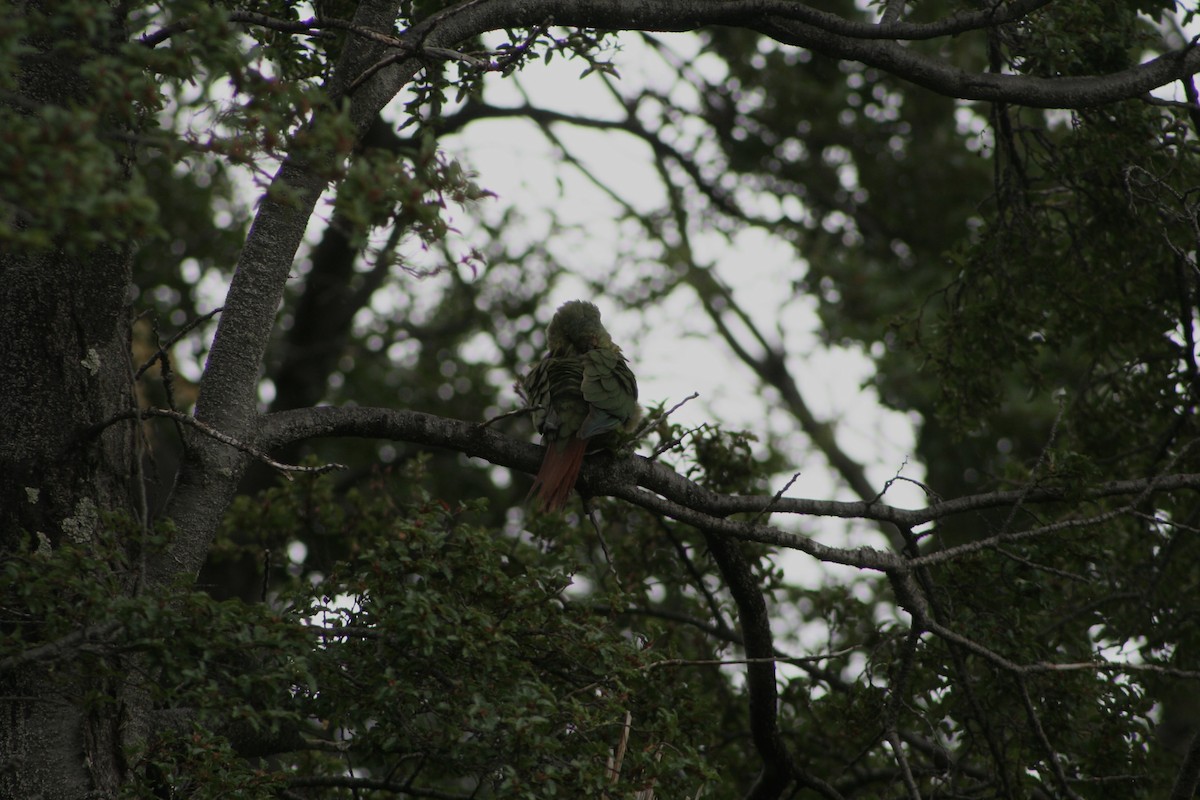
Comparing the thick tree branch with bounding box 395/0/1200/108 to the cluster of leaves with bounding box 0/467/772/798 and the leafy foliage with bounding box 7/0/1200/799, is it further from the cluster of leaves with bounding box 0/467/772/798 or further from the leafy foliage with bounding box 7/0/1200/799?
the cluster of leaves with bounding box 0/467/772/798

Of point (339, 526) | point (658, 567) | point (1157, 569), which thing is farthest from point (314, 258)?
point (1157, 569)

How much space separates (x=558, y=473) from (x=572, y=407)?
302mm

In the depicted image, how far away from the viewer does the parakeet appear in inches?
166

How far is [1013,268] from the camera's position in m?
5.76

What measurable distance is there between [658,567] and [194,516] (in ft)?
9.45

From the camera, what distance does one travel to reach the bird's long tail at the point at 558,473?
4160mm

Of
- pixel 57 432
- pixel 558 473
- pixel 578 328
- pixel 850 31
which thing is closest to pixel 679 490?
pixel 558 473

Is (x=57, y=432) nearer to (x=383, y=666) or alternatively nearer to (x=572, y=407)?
(x=383, y=666)

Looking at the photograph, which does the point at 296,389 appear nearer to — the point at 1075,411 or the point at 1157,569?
the point at 1075,411

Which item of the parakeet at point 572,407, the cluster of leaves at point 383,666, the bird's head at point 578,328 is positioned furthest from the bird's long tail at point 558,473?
the bird's head at point 578,328

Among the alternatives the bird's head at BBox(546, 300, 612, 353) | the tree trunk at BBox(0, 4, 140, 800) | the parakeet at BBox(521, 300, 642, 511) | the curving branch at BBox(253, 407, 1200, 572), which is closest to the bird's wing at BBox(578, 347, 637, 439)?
the parakeet at BBox(521, 300, 642, 511)

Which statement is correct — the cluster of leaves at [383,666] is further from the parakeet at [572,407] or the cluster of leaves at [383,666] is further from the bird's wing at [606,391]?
the bird's wing at [606,391]

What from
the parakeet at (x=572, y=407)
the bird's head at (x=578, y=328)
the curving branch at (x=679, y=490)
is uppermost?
the bird's head at (x=578, y=328)

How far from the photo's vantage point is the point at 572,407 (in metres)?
4.37
